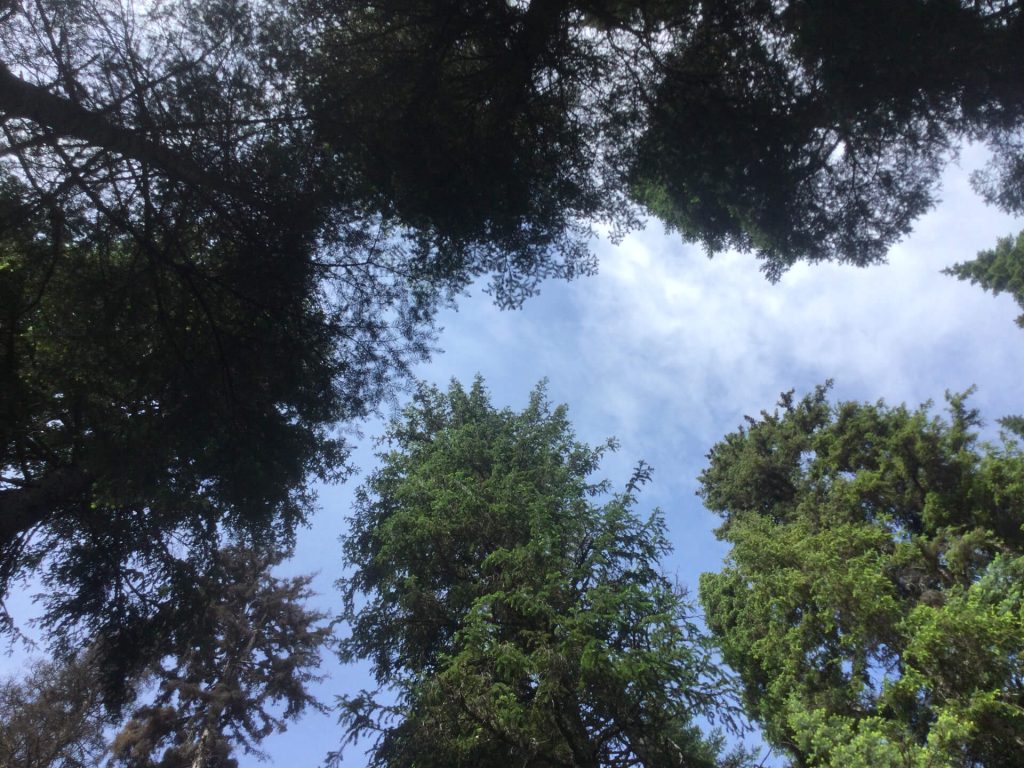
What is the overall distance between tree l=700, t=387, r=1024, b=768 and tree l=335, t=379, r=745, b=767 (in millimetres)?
3027

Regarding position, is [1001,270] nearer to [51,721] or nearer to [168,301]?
[168,301]

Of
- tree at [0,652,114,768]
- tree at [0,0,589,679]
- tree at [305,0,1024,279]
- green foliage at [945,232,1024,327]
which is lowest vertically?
tree at [0,652,114,768]

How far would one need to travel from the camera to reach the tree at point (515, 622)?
22.0 ft

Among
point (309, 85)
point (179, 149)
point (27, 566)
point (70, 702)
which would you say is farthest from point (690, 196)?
point (70, 702)

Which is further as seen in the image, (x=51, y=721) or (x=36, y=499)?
(x=51, y=721)

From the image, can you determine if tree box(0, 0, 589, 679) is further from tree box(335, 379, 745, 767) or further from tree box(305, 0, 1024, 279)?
tree box(335, 379, 745, 767)

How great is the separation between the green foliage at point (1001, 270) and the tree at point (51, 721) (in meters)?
24.9

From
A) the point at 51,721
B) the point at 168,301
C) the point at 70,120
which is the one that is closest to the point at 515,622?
the point at 168,301

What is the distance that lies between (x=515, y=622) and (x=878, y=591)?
6.44 metres

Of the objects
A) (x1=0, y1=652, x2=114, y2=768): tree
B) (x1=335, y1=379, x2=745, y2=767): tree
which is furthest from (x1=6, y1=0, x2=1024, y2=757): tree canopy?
(x1=0, y1=652, x2=114, y2=768): tree

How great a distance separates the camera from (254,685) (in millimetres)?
15125

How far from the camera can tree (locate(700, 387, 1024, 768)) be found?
823 cm

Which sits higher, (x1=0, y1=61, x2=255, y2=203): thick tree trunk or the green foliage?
the green foliage

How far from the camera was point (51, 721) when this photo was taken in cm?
1509
